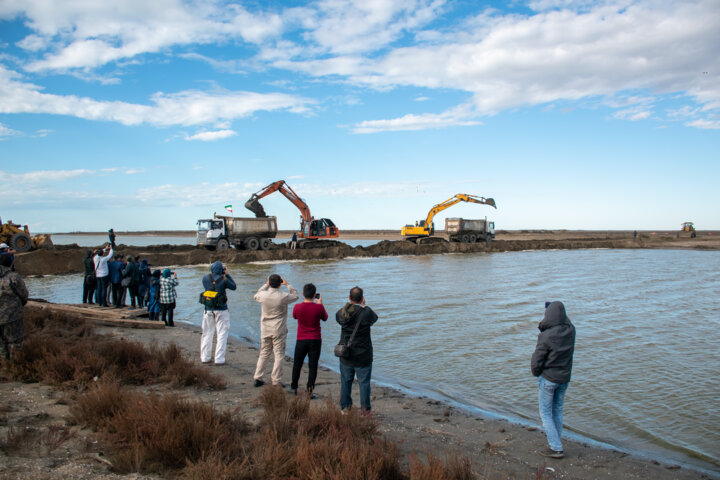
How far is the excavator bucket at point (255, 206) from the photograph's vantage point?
41.1 meters

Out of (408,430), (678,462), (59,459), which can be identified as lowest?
(678,462)

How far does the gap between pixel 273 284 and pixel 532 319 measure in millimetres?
10983

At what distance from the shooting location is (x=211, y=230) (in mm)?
39344

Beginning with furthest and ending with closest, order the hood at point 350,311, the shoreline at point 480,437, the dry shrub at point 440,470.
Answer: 1. the hood at point 350,311
2. the shoreline at point 480,437
3. the dry shrub at point 440,470

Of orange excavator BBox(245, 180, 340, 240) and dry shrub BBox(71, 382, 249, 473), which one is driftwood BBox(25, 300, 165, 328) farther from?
orange excavator BBox(245, 180, 340, 240)

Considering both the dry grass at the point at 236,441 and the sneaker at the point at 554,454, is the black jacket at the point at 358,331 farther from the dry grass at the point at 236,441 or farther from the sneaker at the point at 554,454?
the sneaker at the point at 554,454

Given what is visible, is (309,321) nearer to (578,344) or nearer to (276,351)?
(276,351)

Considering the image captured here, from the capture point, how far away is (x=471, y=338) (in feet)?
42.5

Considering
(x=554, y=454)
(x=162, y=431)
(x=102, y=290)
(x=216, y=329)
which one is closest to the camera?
(x=162, y=431)

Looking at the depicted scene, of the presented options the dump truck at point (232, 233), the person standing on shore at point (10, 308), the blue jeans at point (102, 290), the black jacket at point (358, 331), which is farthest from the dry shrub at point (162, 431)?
the dump truck at point (232, 233)

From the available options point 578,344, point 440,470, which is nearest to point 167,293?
point 440,470

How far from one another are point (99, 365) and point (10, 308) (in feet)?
4.72

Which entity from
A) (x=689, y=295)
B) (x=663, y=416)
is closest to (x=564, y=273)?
(x=689, y=295)

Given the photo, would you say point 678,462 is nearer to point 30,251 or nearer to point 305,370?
point 305,370
